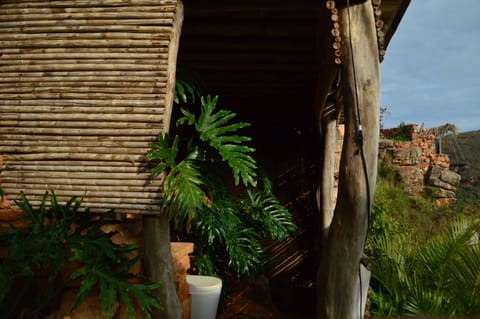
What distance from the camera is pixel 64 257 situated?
2.48 m

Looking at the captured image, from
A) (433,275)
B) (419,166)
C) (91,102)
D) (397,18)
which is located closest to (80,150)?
(91,102)

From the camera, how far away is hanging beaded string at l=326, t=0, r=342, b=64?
9.27 ft

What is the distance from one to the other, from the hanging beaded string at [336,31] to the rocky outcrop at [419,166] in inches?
383

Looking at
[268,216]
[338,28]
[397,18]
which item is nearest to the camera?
[338,28]

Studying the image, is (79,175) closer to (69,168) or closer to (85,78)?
(69,168)

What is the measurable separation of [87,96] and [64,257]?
3.48 feet

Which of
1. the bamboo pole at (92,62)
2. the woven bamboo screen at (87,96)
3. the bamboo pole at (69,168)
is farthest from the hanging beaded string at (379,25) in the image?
the bamboo pole at (69,168)

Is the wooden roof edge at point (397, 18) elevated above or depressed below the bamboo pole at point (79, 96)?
above

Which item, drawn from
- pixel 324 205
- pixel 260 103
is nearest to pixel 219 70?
pixel 260 103

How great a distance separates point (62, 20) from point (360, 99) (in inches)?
82.7

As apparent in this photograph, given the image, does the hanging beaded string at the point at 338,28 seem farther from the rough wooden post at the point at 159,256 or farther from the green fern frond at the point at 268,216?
the green fern frond at the point at 268,216

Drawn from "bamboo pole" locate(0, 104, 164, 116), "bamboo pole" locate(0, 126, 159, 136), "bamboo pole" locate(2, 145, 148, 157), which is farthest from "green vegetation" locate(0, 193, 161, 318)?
"bamboo pole" locate(0, 104, 164, 116)

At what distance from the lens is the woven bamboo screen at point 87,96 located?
2.77m

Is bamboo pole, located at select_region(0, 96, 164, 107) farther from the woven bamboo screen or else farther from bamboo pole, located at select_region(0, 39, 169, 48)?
bamboo pole, located at select_region(0, 39, 169, 48)
